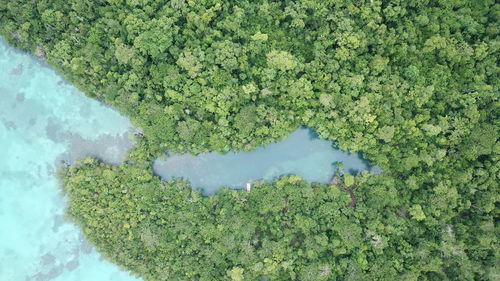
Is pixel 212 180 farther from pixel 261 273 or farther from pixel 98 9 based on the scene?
pixel 98 9

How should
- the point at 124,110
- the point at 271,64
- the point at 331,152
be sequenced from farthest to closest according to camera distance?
the point at 331,152, the point at 124,110, the point at 271,64

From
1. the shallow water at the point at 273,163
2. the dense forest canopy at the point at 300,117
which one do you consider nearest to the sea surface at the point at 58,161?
the shallow water at the point at 273,163

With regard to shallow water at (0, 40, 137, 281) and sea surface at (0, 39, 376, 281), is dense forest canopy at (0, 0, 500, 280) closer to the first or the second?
sea surface at (0, 39, 376, 281)

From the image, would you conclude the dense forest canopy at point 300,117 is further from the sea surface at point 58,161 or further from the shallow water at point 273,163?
the sea surface at point 58,161

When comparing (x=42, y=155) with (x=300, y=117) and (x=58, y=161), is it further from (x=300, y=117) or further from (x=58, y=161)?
(x=300, y=117)

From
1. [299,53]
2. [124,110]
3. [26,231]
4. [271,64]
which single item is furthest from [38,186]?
[299,53]

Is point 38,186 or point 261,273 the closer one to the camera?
point 261,273

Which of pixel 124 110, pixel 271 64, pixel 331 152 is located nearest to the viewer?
pixel 271 64
